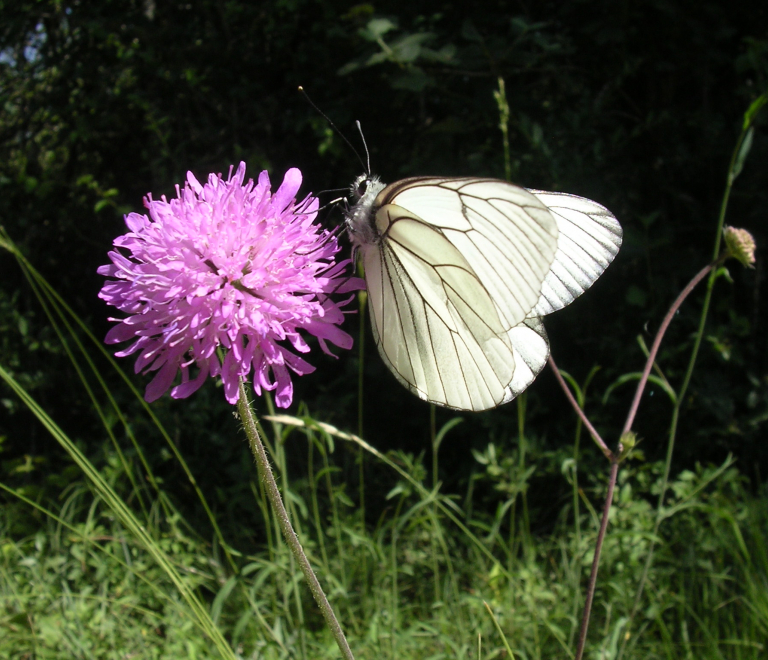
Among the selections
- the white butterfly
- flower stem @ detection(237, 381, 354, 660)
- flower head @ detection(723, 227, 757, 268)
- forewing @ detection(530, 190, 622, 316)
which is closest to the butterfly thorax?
the white butterfly

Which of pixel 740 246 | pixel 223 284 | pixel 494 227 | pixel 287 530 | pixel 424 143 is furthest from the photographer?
pixel 424 143

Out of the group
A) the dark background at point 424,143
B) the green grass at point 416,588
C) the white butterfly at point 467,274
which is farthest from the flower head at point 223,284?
the dark background at point 424,143

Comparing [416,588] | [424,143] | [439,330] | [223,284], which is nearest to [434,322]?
[439,330]

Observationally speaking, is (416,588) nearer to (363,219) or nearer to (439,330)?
(439,330)

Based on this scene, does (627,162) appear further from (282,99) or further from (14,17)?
(14,17)

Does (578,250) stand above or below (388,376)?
above

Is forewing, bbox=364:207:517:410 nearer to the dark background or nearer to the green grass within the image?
the green grass

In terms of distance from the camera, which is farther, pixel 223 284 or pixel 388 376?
pixel 388 376

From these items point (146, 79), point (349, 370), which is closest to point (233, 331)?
point (349, 370)
